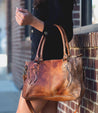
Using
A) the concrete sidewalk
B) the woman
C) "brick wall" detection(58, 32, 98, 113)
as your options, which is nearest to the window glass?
"brick wall" detection(58, 32, 98, 113)

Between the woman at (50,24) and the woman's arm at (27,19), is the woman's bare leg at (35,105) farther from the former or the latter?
the woman's arm at (27,19)

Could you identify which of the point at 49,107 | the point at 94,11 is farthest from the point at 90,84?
the point at 94,11

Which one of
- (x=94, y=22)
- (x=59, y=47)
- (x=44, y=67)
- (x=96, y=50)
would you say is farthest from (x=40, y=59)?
(x=94, y=22)

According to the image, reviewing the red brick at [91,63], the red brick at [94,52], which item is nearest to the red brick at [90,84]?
the red brick at [91,63]

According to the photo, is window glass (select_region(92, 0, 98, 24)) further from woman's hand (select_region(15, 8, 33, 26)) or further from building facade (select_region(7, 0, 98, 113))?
woman's hand (select_region(15, 8, 33, 26))

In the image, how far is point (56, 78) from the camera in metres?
2.30

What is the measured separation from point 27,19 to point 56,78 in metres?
0.51

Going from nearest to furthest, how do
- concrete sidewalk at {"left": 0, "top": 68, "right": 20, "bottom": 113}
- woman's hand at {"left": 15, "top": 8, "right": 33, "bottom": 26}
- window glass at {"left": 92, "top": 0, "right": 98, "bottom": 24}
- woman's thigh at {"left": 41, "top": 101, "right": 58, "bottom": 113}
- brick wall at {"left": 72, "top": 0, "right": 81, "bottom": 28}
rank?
woman's hand at {"left": 15, "top": 8, "right": 33, "bottom": 26}
woman's thigh at {"left": 41, "top": 101, "right": 58, "bottom": 113}
window glass at {"left": 92, "top": 0, "right": 98, "bottom": 24}
brick wall at {"left": 72, "top": 0, "right": 81, "bottom": 28}
concrete sidewalk at {"left": 0, "top": 68, "right": 20, "bottom": 113}

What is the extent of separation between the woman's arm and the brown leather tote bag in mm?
103

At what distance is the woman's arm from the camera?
2211mm

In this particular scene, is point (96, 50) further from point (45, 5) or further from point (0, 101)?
point (0, 101)

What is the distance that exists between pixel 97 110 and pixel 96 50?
588 millimetres

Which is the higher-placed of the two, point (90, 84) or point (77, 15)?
point (77, 15)

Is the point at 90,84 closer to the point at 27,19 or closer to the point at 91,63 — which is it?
the point at 91,63
